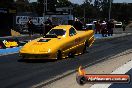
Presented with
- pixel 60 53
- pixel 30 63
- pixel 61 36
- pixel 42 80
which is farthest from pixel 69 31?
pixel 42 80

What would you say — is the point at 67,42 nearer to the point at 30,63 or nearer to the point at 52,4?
the point at 30,63

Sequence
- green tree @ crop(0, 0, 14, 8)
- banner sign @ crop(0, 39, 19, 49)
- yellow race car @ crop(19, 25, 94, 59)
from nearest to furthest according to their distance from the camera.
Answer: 1. yellow race car @ crop(19, 25, 94, 59)
2. banner sign @ crop(0, 39, 19, 49)
3. green tree @ crop(0, 0, 14, 8)

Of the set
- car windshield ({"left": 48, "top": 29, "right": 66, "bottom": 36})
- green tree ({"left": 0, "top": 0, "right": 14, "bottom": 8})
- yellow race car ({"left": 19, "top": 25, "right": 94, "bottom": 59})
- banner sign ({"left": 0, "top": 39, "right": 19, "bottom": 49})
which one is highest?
green tree ({"left": 0, "top": 0, "right": 14, "bottom": 8})

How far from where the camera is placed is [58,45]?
1564 centimetres

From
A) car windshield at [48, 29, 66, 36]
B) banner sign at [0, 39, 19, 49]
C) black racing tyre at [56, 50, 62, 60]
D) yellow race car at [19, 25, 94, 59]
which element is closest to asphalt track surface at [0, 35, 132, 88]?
black racing tyre at [56, 50, 62, 60]

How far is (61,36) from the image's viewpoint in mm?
16719

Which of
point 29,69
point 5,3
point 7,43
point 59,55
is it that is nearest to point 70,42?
point 59,55

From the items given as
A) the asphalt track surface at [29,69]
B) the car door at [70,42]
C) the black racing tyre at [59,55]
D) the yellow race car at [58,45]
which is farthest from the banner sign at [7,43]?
the black racing tyre at [59,55]

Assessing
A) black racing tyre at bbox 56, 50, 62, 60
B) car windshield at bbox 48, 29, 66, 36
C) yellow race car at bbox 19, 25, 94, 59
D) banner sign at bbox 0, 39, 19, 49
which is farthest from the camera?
banner sign at bbox 0, 39, 19, 49

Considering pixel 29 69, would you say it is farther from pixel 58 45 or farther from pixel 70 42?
pixel 70 42

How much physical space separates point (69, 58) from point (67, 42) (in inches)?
30.5

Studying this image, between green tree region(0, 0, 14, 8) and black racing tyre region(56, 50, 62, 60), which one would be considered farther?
green tree region(0, 0, 14, 8)

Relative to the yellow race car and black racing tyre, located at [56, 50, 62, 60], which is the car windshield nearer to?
the yellow race car

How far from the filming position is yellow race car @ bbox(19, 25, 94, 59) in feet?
49.8
